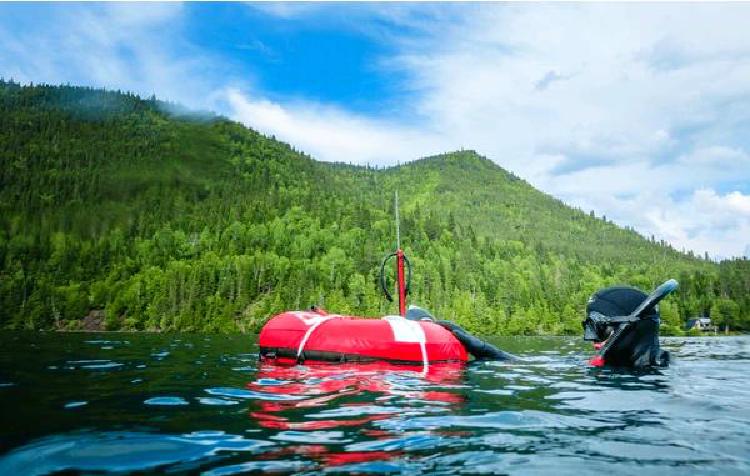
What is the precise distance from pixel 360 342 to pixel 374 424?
20.3ft

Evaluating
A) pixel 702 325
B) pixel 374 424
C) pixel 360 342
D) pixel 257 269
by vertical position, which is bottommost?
pixel 702 325

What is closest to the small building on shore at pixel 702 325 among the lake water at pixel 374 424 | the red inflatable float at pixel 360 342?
the red inflatable float at pixel 360 342

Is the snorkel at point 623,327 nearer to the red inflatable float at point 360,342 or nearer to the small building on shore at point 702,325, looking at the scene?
the red inflatable float at point 360,342

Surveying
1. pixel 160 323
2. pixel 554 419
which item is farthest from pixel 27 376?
pixel 160 323

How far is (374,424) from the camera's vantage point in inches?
250

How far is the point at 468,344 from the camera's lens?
47.5 ft

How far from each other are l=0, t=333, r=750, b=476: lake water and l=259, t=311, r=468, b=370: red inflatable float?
3.47 ft

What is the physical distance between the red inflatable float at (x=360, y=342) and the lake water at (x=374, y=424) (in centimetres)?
106

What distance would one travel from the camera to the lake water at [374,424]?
461 centimetres

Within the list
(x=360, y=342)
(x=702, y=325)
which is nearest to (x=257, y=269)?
(x=702, y=325)

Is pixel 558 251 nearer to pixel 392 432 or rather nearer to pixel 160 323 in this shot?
pixel 160 323

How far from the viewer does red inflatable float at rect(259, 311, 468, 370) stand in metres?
12.4

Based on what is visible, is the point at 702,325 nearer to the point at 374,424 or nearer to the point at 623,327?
the point at 623,327

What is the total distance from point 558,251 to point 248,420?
199 m
